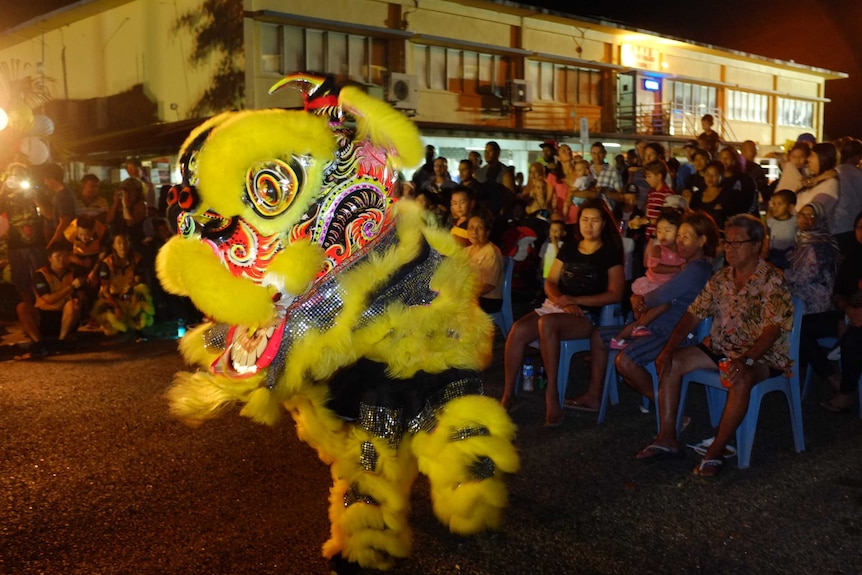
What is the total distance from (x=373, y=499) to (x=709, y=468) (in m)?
2.10

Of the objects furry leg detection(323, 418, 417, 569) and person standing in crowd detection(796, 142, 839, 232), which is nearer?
furry leg detection(323, 418, 417, 569)

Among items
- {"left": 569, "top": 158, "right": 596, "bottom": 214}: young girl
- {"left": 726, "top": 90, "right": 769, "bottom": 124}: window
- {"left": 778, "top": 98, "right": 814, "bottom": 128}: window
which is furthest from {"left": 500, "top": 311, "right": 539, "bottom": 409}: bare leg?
{"left": 778, "top": 98, "right": 814, "bottom": 128}: window

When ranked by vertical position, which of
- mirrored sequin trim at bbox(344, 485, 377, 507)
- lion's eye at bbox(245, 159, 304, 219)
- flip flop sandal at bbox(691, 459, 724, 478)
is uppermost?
lion's eye at bbox(245, 159, 304, 219)

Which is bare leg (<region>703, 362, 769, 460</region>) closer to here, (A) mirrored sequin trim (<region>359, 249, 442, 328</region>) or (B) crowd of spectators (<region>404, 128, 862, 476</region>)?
(B) crowd of spectators (<region>404, 128, 862, 476</region>)

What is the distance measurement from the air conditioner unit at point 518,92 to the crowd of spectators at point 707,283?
50.1 feet

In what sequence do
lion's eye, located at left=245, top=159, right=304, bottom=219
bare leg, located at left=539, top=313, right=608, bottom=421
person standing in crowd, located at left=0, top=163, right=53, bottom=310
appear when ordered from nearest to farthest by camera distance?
1. lion's eye, located at left=245, top=159, right=304, bottom=219
2. bare leg, located at left=539, top=313, right=608, bottom=421
3. person standing in crowd, located at left=0, top=163, right=53, bottom=310

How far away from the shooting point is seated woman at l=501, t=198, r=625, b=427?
5332 mm

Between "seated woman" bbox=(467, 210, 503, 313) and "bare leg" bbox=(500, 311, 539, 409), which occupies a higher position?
"seated woman" bbox=(467, 210, 503, 313)

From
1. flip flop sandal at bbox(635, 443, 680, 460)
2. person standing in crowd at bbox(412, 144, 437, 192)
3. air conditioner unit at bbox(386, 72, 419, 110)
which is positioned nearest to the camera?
flip flop sandal at bbox(635, 443, 680, 460)

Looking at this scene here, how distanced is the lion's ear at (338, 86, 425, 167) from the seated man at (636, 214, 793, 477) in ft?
7.24

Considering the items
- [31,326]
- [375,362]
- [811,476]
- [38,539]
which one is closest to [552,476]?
[811,476]

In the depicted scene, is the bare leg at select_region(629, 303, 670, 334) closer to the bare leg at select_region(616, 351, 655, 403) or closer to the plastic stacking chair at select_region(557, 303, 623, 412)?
the bare leg at select_region(616, 351, 655, 403)

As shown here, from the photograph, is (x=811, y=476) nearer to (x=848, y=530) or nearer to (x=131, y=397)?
(x=848, y=530)

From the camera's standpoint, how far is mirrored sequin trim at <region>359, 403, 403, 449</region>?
3043 millimetres
